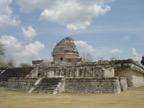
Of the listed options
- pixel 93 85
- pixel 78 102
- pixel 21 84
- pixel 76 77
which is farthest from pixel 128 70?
pixel 78 102

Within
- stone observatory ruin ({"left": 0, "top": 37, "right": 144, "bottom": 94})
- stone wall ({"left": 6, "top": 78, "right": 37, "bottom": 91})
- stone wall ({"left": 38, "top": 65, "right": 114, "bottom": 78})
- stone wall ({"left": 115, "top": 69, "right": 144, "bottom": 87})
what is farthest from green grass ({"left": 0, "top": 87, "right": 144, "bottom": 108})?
stone wall ({"left": 115, "top": 69, "right": 144, "bottom": 87})

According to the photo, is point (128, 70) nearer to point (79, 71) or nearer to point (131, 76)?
point (131, 76)

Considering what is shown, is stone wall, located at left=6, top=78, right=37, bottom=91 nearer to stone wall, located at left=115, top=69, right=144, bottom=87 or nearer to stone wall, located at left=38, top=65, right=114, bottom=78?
stone wall, located at left=38, top=65, right=114, bottom=78

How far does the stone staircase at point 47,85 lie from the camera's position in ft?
86.9

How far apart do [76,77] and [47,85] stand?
3153 millimetres

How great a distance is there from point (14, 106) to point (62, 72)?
17.1 metres

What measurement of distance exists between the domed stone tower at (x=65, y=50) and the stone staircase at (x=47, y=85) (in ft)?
51.1

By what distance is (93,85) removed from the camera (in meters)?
25.7

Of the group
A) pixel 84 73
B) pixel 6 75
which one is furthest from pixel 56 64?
pixel 6 75

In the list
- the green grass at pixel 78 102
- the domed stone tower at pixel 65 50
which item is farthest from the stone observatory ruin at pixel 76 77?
the green grass at pixel 78 102

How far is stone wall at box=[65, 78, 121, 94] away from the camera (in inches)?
979

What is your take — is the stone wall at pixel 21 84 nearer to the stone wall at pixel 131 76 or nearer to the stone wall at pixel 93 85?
the stone wall at pixel 93 85

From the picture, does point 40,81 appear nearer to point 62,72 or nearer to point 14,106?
point 62,72

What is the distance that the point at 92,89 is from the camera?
25.6 meters
